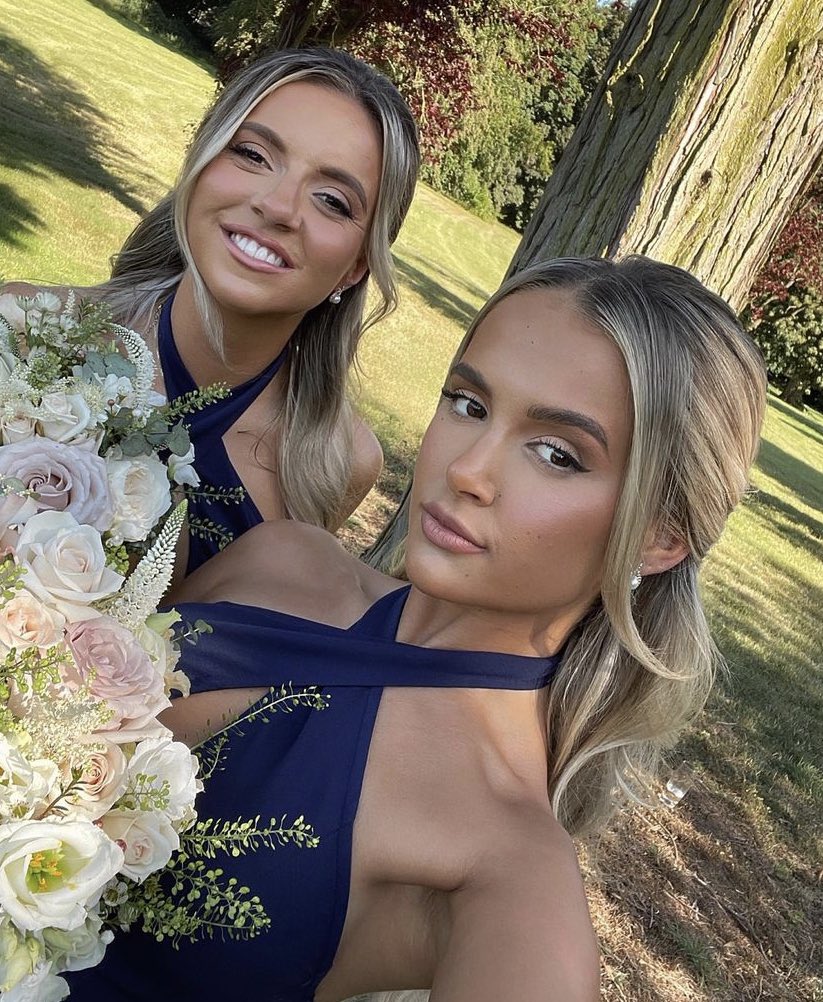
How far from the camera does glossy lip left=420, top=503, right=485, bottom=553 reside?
1.96 metres

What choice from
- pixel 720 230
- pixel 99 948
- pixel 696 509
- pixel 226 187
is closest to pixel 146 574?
pixel 99 948

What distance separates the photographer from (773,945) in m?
4.60

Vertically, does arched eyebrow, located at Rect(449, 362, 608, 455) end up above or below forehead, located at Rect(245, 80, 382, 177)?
below

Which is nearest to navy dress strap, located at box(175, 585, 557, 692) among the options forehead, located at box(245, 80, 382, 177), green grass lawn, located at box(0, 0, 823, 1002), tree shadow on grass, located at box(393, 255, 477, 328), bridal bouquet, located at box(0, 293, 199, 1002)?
bridal bouquet, located at box(0, 293, 199, 1002)

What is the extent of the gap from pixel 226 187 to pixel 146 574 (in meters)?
1.70

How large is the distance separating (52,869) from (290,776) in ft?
2.11

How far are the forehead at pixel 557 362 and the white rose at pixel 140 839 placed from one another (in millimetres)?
1007

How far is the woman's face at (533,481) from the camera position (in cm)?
193

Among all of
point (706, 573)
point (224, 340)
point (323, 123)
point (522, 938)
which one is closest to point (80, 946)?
point (522, 938)

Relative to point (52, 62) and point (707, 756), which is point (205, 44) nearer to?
→ point (52, 62)

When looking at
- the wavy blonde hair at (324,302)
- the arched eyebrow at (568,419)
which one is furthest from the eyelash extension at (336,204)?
the arched eyebrow at (568,419)

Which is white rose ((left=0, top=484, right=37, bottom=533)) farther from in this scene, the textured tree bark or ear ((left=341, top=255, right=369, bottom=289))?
the textured tree bark

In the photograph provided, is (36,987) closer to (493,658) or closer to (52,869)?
(52,869)

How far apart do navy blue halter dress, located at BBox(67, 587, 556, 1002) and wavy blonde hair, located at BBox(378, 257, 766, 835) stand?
16cm
